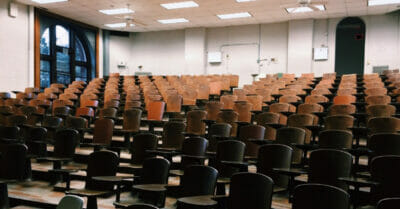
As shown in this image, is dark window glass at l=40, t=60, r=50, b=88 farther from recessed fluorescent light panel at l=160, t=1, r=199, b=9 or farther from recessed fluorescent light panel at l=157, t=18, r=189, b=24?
recessed fluorescent light panel at l=160, t=1, r=199, b=9

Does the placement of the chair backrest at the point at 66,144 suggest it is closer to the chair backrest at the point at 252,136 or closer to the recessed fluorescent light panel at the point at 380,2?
the chair backrest at the point at 252,136

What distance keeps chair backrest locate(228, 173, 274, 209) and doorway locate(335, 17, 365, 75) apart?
955 cm

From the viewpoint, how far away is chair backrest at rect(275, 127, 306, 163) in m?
3.41

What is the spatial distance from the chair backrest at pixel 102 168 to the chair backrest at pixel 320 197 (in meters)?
1.72

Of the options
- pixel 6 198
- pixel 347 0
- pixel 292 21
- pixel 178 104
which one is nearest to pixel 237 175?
pixel 6 198

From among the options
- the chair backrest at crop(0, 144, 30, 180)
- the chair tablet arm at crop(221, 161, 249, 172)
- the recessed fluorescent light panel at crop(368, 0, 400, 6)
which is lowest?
the chair backrest at crop(0, 144, 30, 180)

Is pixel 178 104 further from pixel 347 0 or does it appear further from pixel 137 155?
pixel 347 0

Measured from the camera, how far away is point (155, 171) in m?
2.98

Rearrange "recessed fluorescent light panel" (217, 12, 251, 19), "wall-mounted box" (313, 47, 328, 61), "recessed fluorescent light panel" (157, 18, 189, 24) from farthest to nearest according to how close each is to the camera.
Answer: "recessed fluorescent light panel" (157, 18, 189, 24)
"wall-mounted box" (313, 47, 328, 61)
"recessed fluorescent light panel" (217, 12, 251, 19)

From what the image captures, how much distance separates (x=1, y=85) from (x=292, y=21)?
8.49 m

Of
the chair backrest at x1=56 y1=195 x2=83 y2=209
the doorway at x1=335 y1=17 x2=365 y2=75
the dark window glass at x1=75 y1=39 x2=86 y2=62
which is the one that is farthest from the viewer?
the dark window glass at x1=75 y1=39 x2=86 y2=62

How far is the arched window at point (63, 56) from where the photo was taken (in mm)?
10578

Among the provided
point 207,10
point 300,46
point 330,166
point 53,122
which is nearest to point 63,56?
point 207,10

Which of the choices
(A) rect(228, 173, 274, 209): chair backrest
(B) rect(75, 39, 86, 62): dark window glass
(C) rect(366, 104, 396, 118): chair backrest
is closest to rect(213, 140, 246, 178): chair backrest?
(A) rect(228, 173, 274, 209): chair backrest
